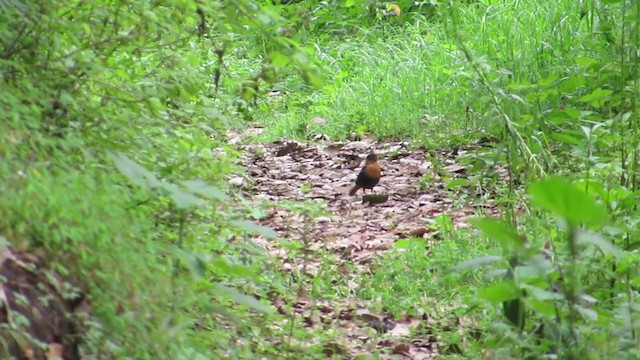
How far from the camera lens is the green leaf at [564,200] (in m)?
1.59

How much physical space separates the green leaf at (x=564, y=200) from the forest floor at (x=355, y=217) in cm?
155

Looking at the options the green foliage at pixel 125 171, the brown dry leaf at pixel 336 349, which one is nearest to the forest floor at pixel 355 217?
the brown dry leaf at pixel 336 349

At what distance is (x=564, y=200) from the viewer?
1611mm

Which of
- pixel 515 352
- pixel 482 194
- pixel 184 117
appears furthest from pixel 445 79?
pixel 515 352

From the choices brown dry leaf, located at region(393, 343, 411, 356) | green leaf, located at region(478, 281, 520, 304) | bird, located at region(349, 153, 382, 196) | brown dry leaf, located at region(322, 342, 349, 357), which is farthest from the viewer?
bird, located at region(349, 153, 382, 196)

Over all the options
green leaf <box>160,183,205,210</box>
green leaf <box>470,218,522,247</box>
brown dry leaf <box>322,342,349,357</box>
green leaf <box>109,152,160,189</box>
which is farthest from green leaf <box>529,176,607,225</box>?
brown dry leaf <box>322,342,349,357</box>

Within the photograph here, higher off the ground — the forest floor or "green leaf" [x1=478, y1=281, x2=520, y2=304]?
A: the forest floor

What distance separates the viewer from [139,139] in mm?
2988

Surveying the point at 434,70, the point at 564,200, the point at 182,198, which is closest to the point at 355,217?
the point at 434,70

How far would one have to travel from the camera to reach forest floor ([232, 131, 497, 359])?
3.85m

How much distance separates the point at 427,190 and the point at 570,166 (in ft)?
5.12

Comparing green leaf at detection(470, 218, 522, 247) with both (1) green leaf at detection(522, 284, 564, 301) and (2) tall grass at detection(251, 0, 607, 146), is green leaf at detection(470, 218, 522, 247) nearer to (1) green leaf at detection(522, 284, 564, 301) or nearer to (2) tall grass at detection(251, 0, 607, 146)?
(1) green leaf at detection(522, 284, 564, 301)

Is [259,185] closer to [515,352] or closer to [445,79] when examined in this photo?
[445,79]

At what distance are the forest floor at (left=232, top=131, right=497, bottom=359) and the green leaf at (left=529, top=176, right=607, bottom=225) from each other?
5.08 feet
